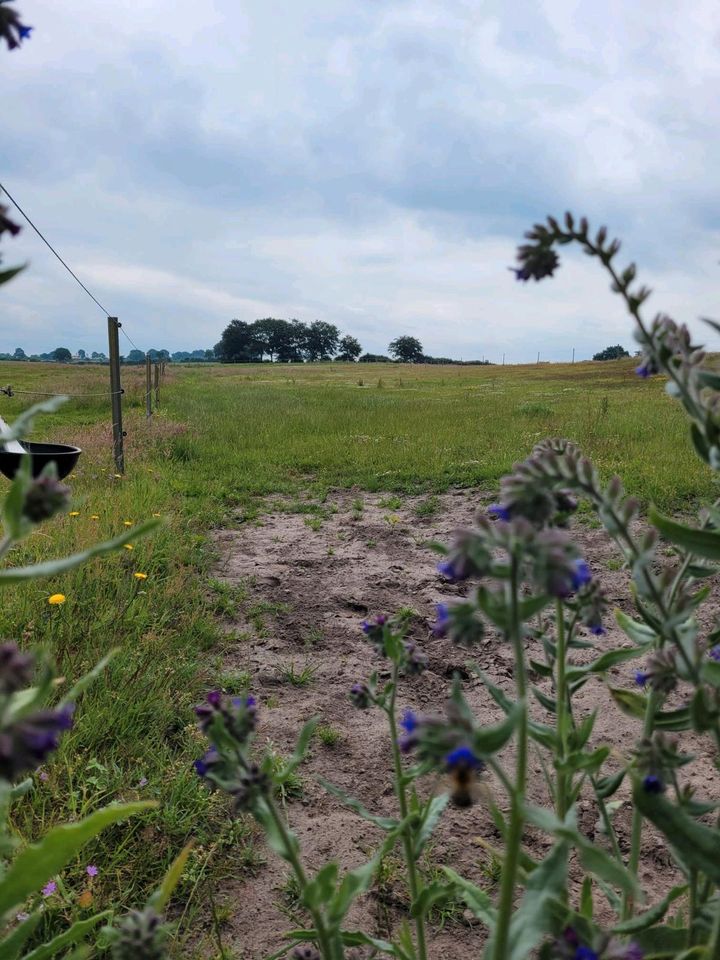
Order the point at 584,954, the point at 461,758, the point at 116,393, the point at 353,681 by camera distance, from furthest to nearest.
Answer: the point at 116,393 → the point at 353,681 → the point at 584,954 → the point at 461,758

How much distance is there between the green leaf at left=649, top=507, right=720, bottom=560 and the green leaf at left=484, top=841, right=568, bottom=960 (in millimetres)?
515

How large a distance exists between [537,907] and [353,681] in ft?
10.4

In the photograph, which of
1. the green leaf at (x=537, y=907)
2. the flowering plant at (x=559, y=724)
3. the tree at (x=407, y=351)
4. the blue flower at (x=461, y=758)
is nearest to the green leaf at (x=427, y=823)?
the flowering plant at (x=559, y=724)

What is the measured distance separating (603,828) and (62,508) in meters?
1.31

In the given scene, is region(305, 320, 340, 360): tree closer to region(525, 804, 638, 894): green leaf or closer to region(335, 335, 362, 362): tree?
region(335, 335, 362, 362): tree

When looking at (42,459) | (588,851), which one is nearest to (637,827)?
(588,851)

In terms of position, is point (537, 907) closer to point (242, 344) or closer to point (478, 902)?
point (478, 902)

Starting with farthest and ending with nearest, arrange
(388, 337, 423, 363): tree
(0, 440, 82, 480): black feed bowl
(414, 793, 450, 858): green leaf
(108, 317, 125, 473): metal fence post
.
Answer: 1. (388, 337, 423, 363): tree
2. (108, 317, 125, 473): metal fence post
3. (0, 440, 82, 480): black feed bowl
4. (414, 793, 450, 858): green leaf

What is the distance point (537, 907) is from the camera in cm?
91

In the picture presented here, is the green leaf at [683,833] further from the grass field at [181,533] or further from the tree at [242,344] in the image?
the tree at [242,344]

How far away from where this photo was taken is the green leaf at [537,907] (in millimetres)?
883

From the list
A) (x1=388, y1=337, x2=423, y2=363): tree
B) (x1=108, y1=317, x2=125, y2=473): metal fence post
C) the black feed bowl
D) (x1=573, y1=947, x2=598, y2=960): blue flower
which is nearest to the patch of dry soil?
(x1=573, y1=947, x2=598, y2=960): blue flower

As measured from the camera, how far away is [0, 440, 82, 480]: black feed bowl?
3.73 meters

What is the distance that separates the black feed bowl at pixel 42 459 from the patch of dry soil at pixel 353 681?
1.56m
